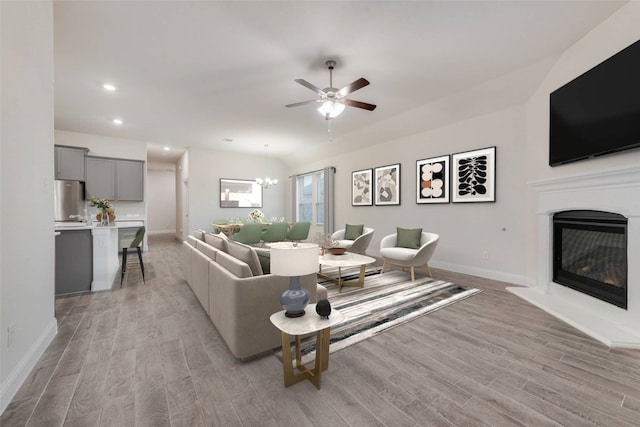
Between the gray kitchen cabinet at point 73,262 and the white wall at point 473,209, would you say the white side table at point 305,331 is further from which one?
Answer: the white wall at point 473,209

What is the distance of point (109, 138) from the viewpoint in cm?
659

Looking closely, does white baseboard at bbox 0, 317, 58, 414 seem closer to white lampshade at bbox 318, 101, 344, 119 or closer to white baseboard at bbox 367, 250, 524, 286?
white lampshade at bbox 318, 101, 344, 119

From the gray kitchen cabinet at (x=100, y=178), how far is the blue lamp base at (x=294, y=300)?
6.97 meters

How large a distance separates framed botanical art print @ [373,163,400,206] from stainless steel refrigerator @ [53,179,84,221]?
6410 millimetres

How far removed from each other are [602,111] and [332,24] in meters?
2.87

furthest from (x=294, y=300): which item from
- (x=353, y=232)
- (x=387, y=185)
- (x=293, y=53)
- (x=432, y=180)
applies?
(x=387, y=185)

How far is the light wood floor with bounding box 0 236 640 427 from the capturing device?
147cm

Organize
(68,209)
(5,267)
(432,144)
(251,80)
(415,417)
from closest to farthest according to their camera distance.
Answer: (415,417) → (5,267) → (251,80) → (432,144) → (68,209)

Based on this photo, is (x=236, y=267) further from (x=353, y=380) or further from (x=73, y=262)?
(x=73, y=262)

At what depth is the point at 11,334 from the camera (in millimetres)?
1675

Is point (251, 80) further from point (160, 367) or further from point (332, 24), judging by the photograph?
point (160, 367)

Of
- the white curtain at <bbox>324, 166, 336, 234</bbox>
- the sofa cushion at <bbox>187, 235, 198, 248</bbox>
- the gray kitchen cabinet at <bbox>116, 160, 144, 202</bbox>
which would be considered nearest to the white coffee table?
the sofa cushion at <bbox>187, 235, 198, 248</bbox>

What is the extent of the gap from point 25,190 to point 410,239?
15.3ft

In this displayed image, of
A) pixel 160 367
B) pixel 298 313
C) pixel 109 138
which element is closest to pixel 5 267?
pixel 160 367
